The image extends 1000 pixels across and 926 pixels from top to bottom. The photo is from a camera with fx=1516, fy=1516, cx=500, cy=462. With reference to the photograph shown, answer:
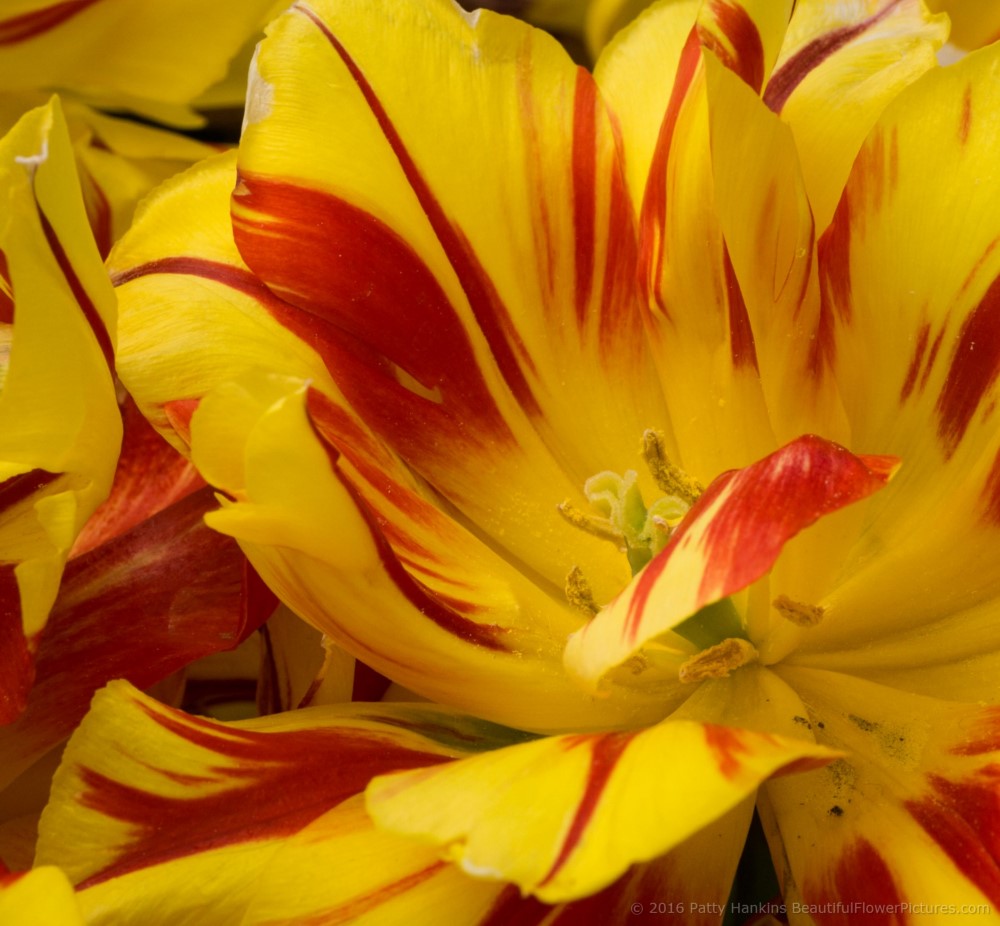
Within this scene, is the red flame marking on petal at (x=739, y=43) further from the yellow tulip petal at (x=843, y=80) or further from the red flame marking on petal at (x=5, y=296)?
the red flame marking on petal at (x=5, y=296)

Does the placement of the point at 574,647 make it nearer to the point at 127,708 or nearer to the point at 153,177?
the point at 127,708

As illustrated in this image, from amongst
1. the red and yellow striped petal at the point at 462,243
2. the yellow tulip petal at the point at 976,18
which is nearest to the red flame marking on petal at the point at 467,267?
the red and yellow striped petal at the point at 462,243

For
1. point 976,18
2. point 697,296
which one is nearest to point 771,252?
point 697,296

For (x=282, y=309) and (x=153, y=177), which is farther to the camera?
(x=153, y=177)

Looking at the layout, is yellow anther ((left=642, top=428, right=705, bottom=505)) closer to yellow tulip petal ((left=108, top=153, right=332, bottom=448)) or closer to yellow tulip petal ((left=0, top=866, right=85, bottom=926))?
yellow tulip petal ((left=108, top=153, right=332, bottom=448))

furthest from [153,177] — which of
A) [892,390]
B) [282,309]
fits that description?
[892,390]

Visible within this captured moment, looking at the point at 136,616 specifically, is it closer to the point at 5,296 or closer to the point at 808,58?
the point at 5,296
